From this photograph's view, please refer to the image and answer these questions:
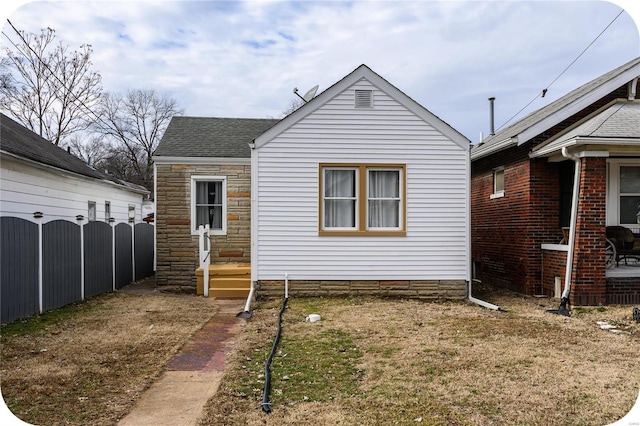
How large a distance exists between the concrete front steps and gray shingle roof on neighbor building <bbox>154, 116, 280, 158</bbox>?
9.96ft

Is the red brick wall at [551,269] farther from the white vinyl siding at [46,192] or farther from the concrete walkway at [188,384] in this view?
the white vinyl siding at [46,192]

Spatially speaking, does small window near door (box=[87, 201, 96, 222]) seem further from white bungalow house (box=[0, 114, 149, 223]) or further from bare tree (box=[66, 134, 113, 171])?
bare tree (box=[66, 134, 113, 171])

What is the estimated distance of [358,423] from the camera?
390 cm

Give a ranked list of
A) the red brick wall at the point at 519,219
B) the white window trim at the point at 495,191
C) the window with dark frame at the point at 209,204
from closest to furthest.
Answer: the red brick wall at the point at 519,219 → the white window trim at the point at 495,191 → the window with dark frame at the point at 209,204

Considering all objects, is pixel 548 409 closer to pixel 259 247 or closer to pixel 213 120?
pixel 259 247

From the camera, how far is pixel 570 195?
10.9 metres

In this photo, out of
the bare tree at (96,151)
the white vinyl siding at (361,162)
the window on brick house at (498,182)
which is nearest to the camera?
the white vinyl siding at (361,162)

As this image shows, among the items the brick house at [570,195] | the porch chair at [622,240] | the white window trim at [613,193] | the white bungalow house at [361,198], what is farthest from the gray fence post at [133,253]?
the white window trim at [613,193]

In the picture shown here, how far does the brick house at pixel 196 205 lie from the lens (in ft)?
41.5

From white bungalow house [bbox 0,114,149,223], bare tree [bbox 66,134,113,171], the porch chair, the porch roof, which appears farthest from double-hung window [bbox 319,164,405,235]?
bare tree [bbox 66,134,113,171]

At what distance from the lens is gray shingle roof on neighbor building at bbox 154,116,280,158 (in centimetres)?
1277

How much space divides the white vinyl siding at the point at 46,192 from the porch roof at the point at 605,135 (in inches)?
434

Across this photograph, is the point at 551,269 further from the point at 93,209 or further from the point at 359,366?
the point at 93,209

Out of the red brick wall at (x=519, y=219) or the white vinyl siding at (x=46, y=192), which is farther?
the red brick wall at (x=519, y=219)
